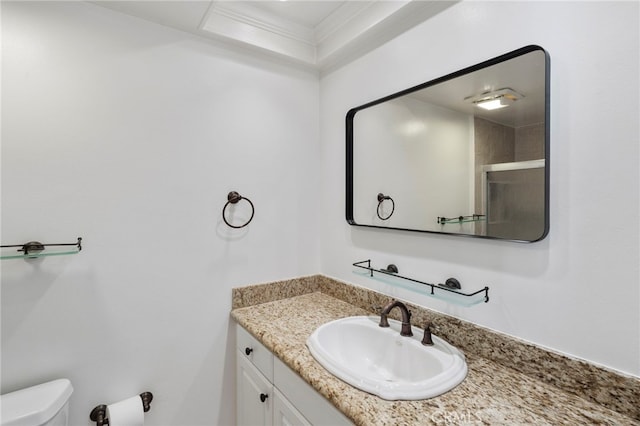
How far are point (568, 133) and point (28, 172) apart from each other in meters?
1.88

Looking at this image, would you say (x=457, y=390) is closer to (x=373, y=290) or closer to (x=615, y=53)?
(x=373, y=290)

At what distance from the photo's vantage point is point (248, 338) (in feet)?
4.90

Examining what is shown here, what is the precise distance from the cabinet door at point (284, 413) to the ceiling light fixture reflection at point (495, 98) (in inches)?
51.4

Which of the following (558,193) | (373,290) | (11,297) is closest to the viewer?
(558,193)

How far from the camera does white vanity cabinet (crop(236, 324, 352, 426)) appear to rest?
3.37 ft

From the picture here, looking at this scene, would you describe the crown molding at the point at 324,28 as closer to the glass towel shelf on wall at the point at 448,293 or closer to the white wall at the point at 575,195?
the white wall at the point at 575,195

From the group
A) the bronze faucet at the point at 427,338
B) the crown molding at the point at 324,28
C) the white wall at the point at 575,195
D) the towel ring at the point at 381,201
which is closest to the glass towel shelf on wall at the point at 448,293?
the white wall at the point at 575,195

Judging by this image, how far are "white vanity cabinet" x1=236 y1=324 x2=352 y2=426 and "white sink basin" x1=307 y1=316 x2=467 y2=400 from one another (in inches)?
4.5

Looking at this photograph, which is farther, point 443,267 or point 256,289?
point 256,289

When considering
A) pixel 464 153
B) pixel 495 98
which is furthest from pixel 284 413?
pixel 495 98

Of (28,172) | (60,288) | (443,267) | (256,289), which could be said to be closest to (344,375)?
(443,267)

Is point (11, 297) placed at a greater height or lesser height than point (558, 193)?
lesser

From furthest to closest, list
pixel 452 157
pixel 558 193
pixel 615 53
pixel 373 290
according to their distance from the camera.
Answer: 1. pixel 373 290
2. pixel 452 157
3. pixel 558 193
4. pixel 615 53

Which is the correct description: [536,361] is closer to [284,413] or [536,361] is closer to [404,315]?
[404,315]
